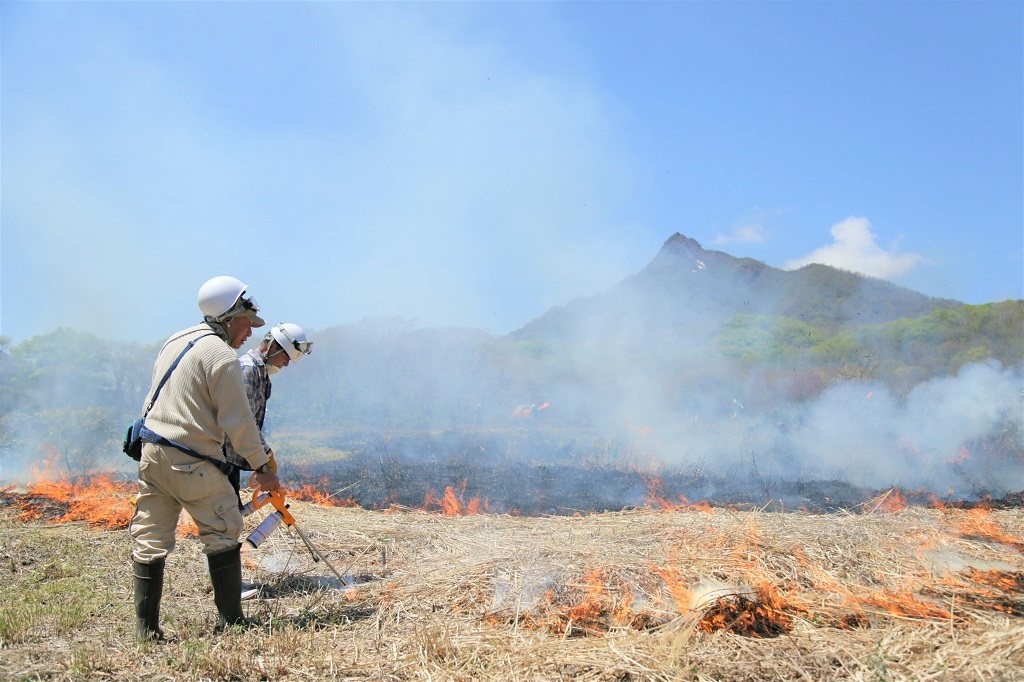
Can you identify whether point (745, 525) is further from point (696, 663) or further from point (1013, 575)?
point (696, 663)

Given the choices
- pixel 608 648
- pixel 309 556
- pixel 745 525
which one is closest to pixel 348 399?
pixel 309 556

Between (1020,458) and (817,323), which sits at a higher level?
(817,323)

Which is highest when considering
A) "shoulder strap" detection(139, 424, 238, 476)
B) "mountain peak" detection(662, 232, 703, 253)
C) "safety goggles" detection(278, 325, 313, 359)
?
"mountain peak" detection(662, 232, 703, 253)

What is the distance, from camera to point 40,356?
13695 mm

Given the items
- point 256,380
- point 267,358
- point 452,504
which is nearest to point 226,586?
point 256,380

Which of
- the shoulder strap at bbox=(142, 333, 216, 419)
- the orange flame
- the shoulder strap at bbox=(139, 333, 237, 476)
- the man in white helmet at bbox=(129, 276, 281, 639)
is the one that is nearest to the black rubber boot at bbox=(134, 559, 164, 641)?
A: the man in white helmet at bbox=(129, 276, 281, 639)

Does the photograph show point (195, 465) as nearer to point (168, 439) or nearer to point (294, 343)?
point (168, 439)

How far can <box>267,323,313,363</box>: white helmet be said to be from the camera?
174 inches

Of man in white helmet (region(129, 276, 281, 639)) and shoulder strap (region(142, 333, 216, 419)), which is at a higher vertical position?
shoulder strap (region(142, 333, 216, 419))

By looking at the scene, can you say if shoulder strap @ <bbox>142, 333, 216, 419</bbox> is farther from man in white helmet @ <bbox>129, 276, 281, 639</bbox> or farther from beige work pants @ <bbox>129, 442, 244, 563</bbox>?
beige work pants @ <bbox>129, 442, 244, 563</bbox>

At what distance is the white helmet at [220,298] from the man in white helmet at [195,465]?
21 cm

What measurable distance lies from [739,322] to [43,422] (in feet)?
60.3

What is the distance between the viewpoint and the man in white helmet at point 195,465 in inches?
129

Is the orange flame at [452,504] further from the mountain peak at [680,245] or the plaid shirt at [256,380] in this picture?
the mountain peak at [680,245]
